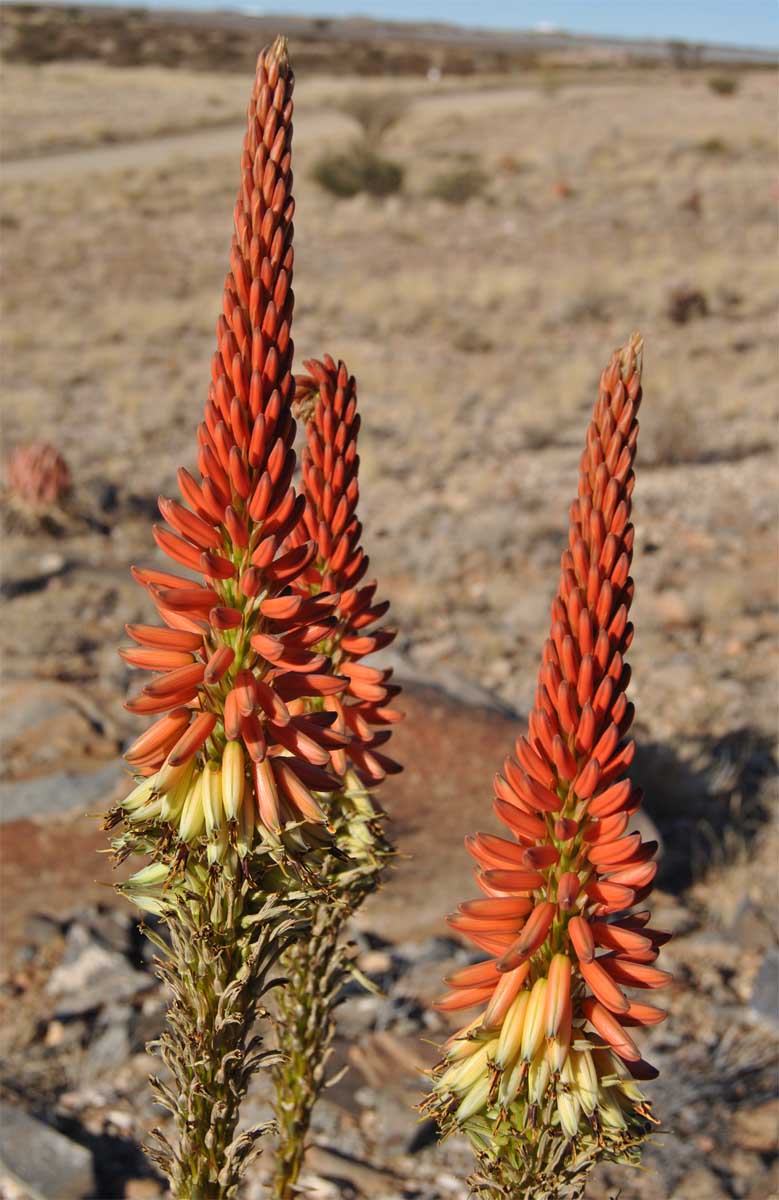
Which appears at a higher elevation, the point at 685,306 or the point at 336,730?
the point at 685,306

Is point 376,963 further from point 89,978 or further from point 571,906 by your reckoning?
point 571,906

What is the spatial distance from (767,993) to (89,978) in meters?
2.89

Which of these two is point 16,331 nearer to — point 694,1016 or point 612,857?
point 694,1016

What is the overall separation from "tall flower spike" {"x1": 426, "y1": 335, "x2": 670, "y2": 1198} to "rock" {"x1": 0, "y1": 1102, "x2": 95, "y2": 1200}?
2317 millimetres

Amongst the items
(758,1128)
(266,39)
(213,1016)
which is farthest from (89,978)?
(266,39)

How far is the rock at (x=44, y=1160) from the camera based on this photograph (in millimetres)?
3721

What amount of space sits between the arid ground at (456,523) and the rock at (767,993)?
24 mm

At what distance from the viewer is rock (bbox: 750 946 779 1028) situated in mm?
4676

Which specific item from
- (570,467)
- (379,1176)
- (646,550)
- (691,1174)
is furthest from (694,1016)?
(570,467)

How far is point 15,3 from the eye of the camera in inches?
4149

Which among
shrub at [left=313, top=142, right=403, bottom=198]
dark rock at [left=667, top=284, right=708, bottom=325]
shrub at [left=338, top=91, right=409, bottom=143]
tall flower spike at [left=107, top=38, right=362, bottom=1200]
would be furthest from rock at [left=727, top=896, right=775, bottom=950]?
shrub at [left=338, top=91, right=409, bottom=143]

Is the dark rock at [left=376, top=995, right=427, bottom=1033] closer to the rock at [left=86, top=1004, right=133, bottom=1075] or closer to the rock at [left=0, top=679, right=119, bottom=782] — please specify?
the rock at [left=86, top=1004, right=133, bottom=1075]

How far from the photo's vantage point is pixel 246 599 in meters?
1.86

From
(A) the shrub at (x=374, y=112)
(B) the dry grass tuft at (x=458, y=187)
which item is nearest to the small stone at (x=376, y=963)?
(B) the dry grass tuft at (x=458, y=187)
